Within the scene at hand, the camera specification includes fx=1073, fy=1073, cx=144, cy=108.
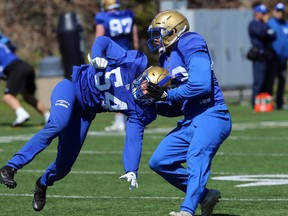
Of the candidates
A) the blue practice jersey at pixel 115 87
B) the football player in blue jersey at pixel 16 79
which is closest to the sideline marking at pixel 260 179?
the blue practice jersey at pixel 115 87

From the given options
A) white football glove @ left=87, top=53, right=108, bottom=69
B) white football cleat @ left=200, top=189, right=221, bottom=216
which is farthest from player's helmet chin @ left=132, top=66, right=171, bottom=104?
white football cleat @ left=200, top=189, right=221, bottom=216

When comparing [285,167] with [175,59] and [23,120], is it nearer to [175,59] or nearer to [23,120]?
[175,59]

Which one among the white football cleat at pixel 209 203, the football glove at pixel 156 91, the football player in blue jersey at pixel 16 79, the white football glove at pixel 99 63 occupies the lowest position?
the football player in blue jersey at pixel 16 79

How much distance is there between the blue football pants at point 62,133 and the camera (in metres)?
8.56

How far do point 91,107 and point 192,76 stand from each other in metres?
1.22

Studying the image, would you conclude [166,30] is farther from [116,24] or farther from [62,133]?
[116,24]

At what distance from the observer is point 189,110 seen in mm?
8273

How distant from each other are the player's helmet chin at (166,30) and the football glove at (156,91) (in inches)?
15.1

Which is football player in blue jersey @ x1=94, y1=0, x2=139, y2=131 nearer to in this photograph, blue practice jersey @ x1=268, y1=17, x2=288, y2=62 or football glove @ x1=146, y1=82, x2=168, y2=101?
blue practice jersey @ x1=268, y1=17, x2=288, y2=62

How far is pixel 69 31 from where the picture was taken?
22.8 metres

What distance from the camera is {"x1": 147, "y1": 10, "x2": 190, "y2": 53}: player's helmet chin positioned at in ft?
27.5

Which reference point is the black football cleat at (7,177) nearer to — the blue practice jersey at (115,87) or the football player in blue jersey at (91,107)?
the football player in blue jersey at (91,107)

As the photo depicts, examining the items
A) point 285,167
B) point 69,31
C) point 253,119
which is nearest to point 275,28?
point 253,119

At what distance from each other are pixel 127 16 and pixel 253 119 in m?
4.13
